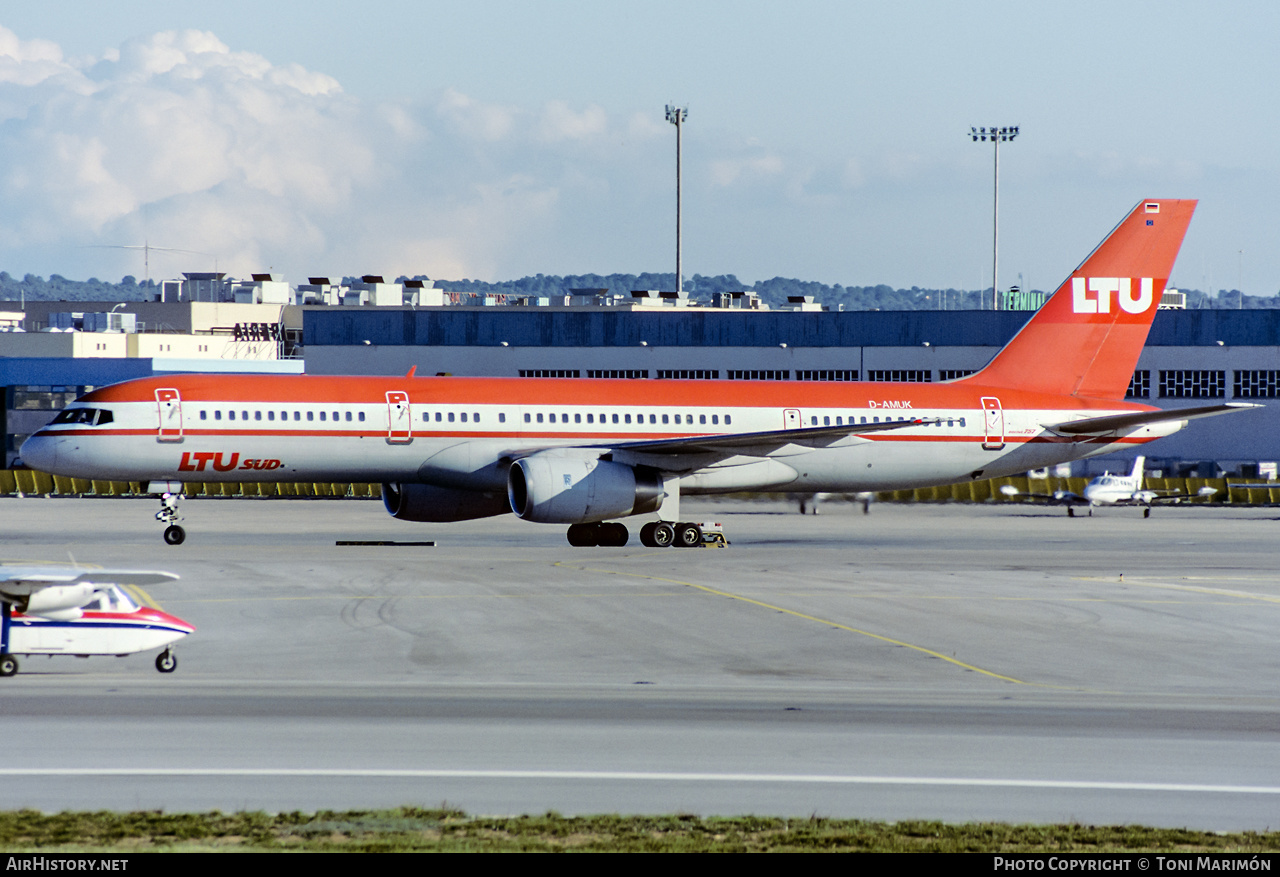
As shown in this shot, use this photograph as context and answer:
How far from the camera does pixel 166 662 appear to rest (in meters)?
21.2

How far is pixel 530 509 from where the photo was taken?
41281 millimetres

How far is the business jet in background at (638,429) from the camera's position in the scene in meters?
42.0

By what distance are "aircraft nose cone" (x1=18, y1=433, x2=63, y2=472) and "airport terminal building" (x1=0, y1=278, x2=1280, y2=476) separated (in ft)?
169

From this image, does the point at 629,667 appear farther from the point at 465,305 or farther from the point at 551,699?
the point at 465,305

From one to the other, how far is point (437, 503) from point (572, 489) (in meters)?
5.65

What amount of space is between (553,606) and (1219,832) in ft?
56.1

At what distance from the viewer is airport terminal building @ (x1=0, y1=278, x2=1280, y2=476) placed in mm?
88250

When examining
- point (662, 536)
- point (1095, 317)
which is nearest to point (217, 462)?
point (662, 536)

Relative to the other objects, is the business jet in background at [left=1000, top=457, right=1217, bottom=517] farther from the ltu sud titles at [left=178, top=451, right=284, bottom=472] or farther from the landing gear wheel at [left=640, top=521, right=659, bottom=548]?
the ltu sud titles at [left=178, top=451, right=284, bottom=472]

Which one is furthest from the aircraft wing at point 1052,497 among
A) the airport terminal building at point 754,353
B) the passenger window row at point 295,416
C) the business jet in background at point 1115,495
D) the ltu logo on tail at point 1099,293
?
the passenger window row at point 295,416

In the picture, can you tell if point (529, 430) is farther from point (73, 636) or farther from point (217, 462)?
point (73, 636)

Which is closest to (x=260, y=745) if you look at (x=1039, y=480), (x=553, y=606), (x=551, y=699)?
(x=551, y=699)
